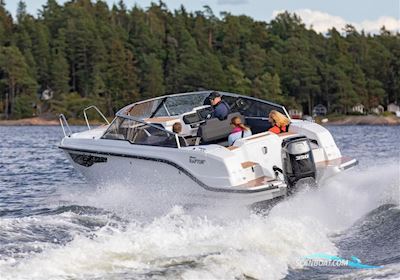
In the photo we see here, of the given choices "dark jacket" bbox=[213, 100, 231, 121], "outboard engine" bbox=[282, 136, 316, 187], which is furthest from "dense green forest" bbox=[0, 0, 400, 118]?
"outboard engine" bbox=[282, 136, 316, 187]

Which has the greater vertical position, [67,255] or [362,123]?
[67,255]

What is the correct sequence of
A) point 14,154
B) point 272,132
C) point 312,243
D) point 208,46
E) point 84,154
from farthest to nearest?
point 208,46 → point 14,154 → point 84,154 → point 272,132 → point 312,243

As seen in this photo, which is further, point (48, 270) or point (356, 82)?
point (356, 82)

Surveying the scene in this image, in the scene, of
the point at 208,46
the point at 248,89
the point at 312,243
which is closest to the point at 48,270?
the point at 312,243

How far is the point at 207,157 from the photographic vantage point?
10336mm

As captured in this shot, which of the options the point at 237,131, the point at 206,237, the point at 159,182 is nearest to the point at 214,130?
the point at 237,131

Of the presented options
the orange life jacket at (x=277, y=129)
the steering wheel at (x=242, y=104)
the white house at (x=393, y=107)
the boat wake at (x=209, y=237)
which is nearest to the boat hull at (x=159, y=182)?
the boat wake at (x=209, y=237)

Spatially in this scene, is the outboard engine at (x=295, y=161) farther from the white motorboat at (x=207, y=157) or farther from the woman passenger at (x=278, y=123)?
the woman passenger at (x=278, y=123)

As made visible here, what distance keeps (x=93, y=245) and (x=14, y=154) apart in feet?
59.0

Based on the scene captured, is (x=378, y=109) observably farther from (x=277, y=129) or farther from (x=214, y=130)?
(x=277, y=129)

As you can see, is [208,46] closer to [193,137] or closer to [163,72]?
[163,72]

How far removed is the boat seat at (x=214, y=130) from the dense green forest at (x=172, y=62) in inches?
3231

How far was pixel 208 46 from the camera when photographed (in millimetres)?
116188

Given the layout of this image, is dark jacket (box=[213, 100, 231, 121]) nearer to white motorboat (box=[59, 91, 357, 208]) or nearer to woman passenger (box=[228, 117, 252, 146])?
white motorboat (box=[59, 91, 357, 208])
